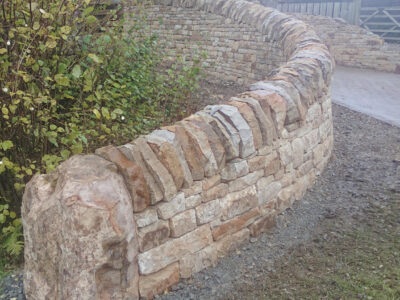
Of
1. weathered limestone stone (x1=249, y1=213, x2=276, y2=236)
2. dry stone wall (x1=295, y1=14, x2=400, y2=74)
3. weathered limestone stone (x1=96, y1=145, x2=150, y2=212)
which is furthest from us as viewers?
dry stone wall (x1=295, y1=14, x2=400, y2=74)

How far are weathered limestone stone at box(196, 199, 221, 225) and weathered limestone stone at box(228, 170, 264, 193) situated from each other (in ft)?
0.56

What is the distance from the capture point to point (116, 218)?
203 cm

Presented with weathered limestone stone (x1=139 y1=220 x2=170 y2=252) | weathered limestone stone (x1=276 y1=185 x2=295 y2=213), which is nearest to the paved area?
weathered limestone stone (x1=276 y1=185 x2=295 y2=213)

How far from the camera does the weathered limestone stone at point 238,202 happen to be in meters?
2.73

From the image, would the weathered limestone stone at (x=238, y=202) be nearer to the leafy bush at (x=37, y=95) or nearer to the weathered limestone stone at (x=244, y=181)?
the weathered limestone stone at (x=244, y=181)

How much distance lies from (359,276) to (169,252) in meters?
1.27

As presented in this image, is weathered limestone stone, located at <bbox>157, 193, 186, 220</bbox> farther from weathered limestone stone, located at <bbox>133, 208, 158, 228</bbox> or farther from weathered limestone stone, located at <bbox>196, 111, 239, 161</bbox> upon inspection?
weathered limestone stone, located at <bbox>196, 111, 239, 161</bbox>

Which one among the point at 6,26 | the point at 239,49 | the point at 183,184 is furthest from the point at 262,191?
the point at 239,49

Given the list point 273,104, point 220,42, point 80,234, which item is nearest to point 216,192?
point 273,104

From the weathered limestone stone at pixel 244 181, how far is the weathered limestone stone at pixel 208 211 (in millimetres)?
170

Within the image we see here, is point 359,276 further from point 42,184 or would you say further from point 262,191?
point 42,184

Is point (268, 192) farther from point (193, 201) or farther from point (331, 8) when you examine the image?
point (331, 8)

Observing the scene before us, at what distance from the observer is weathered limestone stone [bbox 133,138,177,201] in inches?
89.2

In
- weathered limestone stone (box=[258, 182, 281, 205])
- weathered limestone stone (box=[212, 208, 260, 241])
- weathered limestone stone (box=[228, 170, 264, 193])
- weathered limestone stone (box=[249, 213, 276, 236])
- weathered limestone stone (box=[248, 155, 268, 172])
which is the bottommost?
weathered limestone stone (box=[249, 213, 276, 236])
